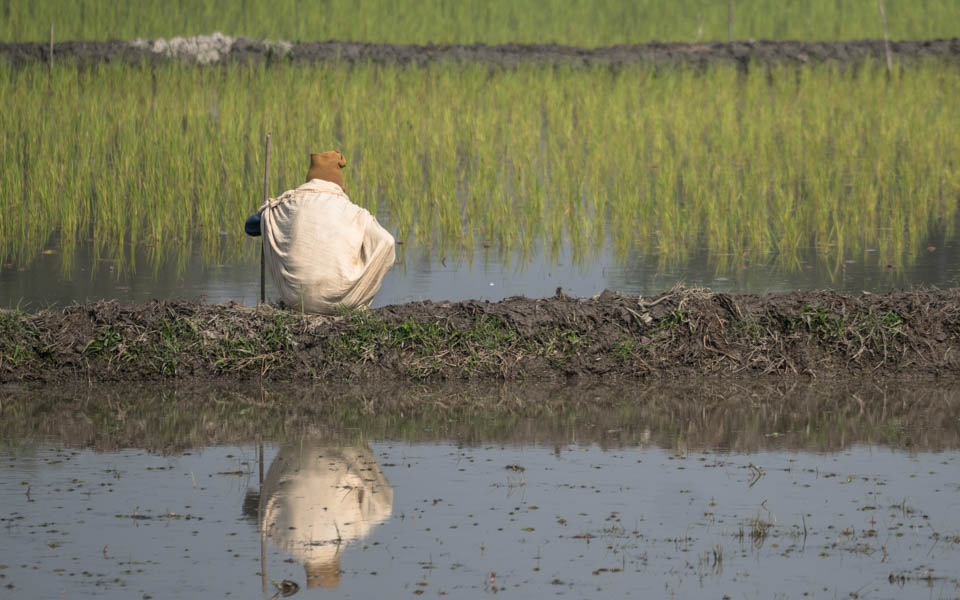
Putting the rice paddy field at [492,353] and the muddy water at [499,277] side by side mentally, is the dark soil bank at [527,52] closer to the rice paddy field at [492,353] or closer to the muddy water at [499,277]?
the rice paddy field at [492,353]

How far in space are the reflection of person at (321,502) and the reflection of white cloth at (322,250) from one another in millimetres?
1831

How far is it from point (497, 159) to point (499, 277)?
3.81 m

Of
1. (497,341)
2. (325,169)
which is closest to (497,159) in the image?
(325,169)

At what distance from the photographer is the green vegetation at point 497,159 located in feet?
37.4

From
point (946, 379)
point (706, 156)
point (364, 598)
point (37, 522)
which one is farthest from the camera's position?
point (706, 156)

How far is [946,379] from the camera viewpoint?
25.4 feet

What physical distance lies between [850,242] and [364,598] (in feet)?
25.3

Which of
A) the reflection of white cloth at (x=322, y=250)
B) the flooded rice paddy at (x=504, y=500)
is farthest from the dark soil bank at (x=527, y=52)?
the flooded rice paddy at (x=504, y=500)

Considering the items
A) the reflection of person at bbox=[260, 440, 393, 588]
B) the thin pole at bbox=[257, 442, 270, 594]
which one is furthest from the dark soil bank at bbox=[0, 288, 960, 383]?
the thin pole at bbox=[257, 442, 270, 594]

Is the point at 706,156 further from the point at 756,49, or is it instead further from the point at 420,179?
the point at 756,49

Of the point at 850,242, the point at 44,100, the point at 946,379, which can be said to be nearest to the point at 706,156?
the point at 850,242

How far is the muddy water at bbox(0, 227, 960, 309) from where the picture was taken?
9656mm

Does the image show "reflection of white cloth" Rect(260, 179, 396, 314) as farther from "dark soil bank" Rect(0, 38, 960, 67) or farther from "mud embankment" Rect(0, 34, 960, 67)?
"dark soil bank" Rect(0, 38, 960, 67)

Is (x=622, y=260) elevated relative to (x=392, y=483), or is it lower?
elevated
